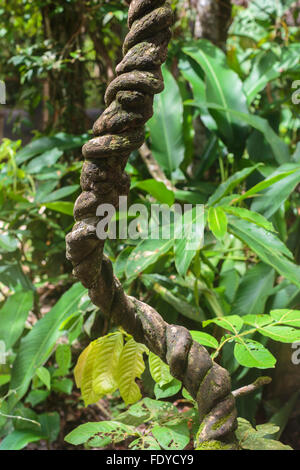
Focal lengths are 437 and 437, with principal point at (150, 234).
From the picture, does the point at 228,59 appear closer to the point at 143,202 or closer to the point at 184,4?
the point at 184,4

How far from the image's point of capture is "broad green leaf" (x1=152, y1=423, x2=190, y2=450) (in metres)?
0.52

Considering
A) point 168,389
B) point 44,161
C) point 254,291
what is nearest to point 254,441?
Answer: point 168,389

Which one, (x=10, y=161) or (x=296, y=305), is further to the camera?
(x=10, y=161)

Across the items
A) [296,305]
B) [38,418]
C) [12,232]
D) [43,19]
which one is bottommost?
[38,418]

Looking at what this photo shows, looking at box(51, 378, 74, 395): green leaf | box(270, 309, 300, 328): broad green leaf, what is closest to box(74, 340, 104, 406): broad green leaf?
box(270, 309, 300, 328): broad green leaf

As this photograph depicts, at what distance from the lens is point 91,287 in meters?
0.44

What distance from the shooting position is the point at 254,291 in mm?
1069

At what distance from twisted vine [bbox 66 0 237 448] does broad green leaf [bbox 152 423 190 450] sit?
10 cm

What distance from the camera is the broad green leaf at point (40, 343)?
94cm

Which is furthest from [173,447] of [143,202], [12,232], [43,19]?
[43,19]

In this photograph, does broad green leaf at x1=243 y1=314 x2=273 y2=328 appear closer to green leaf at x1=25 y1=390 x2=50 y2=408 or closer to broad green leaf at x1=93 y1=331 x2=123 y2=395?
broad green leaf at x1=93 y1=331 x2=123 y2=395

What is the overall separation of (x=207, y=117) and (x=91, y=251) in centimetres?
118

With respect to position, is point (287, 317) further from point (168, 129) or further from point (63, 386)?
point (168, 129)

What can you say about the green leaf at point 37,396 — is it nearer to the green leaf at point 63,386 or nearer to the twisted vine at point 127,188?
the green leaf at point 63,386
